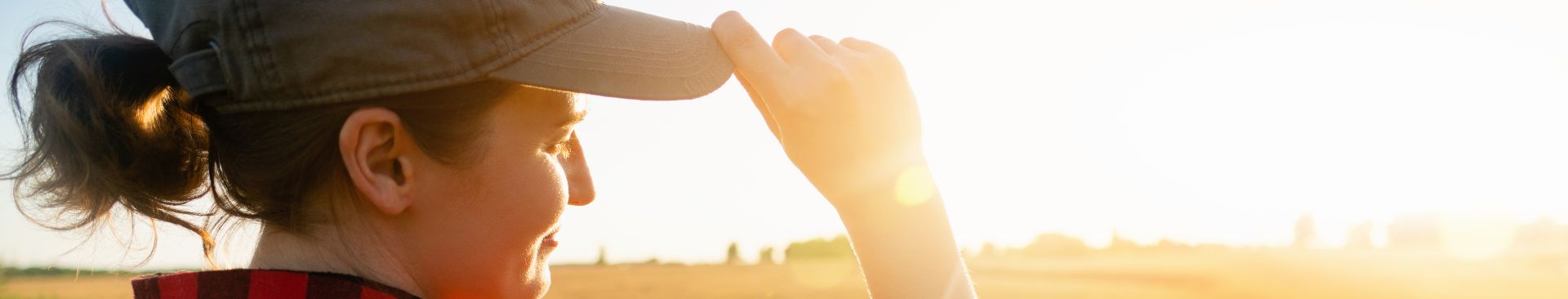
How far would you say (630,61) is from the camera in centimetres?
176

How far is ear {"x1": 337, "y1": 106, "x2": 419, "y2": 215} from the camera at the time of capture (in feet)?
5.00

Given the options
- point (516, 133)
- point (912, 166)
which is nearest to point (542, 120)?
point (516, 133)

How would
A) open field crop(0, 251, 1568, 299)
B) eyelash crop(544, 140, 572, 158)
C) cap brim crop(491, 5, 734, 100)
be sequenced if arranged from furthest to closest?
open field crop(0, 251, 1568, 299), eyelash crop(544, 140, 572, 158), cap brim crop(491, 5, 734, 100)

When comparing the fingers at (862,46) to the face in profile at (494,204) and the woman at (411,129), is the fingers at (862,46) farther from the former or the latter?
the face in profile at (494,204)

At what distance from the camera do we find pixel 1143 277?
21.5 m

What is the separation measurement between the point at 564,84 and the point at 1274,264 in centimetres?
2291

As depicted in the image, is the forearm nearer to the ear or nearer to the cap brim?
the cap brim

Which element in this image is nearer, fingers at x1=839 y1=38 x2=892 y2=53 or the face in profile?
the face in profile

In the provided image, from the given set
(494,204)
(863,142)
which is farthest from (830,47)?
(494,204)

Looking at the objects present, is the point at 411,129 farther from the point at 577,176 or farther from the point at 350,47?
the point at 577,176

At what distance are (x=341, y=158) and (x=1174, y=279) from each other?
21.1 meters

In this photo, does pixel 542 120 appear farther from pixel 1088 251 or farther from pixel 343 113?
pixel 1088 251

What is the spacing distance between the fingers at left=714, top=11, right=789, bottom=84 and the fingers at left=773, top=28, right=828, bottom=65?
0.02 m

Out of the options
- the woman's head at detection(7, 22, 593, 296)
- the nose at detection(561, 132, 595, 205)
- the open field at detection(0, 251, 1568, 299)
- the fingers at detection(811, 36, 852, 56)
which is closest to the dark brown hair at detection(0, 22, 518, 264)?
the woman's head at detection(7, 22, 593, 296)
